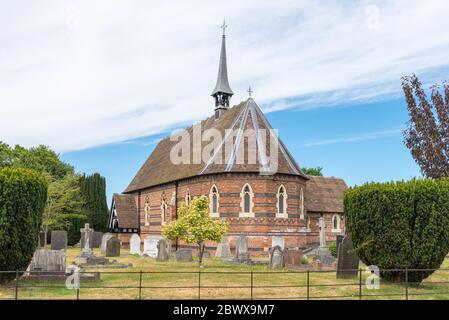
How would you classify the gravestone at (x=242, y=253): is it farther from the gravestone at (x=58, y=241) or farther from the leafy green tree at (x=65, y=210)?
the leafy green tree at (x=65, y=210)

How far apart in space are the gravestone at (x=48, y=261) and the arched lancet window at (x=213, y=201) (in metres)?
15.5

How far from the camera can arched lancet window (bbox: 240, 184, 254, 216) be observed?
3098cm

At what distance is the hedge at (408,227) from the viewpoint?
51.4 feet

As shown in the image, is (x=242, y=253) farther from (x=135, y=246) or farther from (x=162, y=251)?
(x=135, y=246)

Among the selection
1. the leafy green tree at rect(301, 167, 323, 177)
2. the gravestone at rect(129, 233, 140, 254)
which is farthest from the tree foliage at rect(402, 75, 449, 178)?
the leafy green tree at rect(301, 167, 323, 177)

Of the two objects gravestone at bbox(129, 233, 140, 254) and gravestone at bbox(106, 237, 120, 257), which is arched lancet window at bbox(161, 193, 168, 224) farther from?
gravestone at bbox(106, 237, 120, 257)

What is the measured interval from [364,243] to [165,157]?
98.2 ft

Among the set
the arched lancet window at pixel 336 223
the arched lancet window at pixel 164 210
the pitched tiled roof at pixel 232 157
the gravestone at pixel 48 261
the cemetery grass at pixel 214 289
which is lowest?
the cemetery grass at pixel 214 289

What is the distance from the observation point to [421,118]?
37156 millimetres

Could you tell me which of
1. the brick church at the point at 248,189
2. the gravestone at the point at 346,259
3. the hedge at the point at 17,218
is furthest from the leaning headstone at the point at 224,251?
the hedge at the point at 17,218

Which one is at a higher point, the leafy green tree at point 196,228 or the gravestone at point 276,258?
the leafy green tree at point 196,228

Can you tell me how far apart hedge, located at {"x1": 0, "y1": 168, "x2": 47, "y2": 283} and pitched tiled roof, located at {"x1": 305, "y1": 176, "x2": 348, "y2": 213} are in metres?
26.0

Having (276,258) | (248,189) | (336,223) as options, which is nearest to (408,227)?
(276,258)
